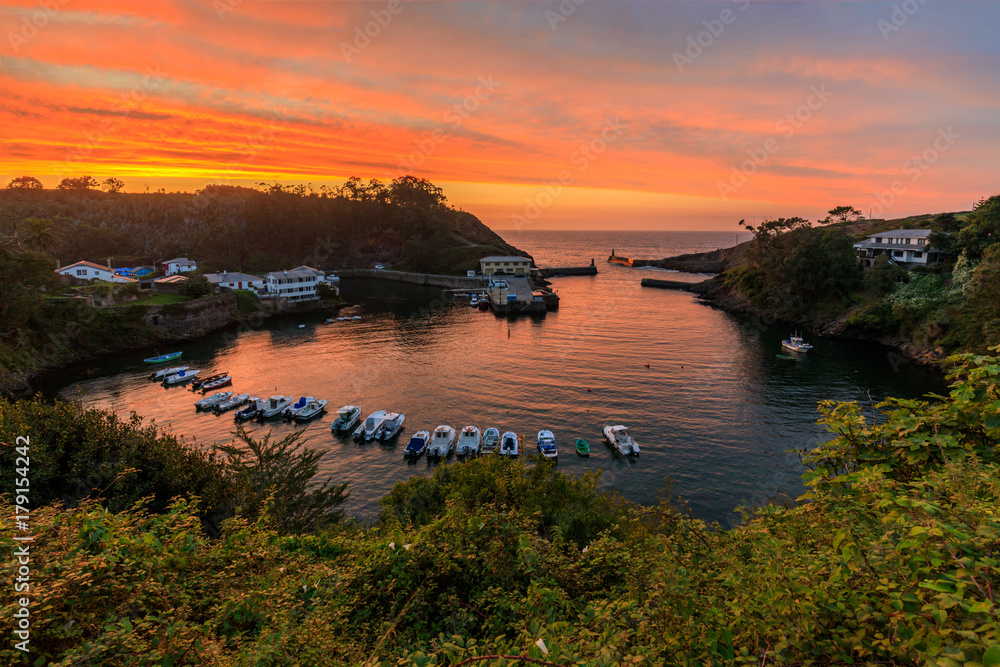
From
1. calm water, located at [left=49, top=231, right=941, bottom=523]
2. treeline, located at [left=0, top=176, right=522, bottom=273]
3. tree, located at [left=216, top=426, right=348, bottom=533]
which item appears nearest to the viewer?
tree, located at [left=216, top=426, right=348, bottom=533]

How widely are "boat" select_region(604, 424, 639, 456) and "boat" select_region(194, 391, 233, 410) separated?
1666 inches

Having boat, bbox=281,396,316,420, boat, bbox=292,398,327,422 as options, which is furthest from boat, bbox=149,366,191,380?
boat, bbox=292,398,327,422

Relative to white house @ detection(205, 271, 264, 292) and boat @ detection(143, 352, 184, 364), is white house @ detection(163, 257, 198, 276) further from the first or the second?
boat @ detection(143, 352, 184, 364)

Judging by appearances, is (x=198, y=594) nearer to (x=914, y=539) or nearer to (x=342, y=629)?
(x=342, y=629)

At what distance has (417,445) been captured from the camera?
38156 mm

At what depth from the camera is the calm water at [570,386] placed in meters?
35.9

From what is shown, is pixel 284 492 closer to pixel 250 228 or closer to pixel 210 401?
pixel 210 401

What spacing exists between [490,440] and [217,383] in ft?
124

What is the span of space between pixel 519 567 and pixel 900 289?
91728 mm

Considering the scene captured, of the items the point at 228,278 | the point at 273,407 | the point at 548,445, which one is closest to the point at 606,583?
the point at 548,445

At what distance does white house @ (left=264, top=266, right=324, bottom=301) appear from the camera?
9594 cm

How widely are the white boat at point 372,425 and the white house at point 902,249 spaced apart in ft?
333

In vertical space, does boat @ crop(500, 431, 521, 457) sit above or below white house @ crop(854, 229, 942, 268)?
below


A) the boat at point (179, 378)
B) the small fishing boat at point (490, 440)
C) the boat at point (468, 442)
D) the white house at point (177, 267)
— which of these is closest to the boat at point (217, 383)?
the boat at point (179, 378)
